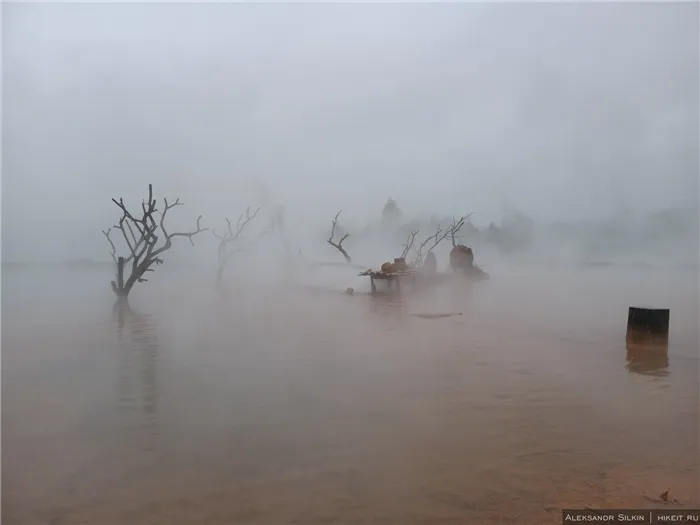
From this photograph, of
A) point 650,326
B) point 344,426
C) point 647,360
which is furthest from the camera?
point 650,326

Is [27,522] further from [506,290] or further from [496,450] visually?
[506,290]

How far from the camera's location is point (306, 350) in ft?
27.1

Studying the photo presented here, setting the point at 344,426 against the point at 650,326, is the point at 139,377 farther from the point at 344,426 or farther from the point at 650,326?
the point at 650,326

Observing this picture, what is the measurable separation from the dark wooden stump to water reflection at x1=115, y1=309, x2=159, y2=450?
23.9 ft

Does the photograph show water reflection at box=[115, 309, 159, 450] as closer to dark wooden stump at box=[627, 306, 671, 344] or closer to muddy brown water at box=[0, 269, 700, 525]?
muddy brown water at box=[0, 269, 700, 525]

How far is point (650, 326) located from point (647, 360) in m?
1.17

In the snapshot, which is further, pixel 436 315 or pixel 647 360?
pixel 436 315

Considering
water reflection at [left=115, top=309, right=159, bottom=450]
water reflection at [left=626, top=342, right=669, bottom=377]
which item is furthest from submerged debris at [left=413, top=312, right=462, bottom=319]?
water reflection at [left=115, top=309, right=159, bottom=450]

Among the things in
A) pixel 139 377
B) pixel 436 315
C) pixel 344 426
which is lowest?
pixel 436 315

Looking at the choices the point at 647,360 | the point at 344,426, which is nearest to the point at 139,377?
the point at 344,426

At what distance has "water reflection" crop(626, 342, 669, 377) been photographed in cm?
668

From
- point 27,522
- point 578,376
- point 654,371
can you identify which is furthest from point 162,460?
point 654,371

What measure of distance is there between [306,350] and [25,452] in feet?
14.8

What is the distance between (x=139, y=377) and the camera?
6.61 metres
